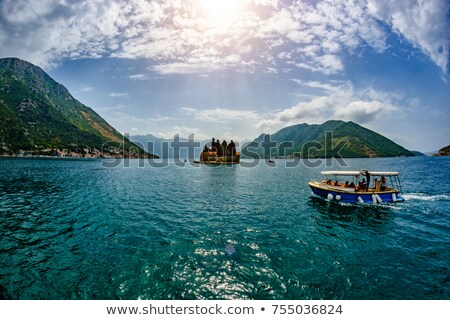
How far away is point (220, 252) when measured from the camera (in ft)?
61.6

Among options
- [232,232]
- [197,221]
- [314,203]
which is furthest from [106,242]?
[314,203]

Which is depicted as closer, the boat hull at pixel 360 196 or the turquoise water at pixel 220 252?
the turquoise water at pixel 220 252

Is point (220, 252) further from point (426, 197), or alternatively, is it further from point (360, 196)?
point (426, 197)

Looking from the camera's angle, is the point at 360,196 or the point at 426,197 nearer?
the point at 360,196

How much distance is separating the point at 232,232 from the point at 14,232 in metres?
22.2

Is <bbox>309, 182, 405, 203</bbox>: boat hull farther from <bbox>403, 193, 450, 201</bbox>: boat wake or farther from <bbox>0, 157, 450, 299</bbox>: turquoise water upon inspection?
<bbox>403, 193, 450, 201</bbox>: boat wake

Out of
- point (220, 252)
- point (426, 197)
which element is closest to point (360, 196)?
point (426, 197)

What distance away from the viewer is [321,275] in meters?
15.6

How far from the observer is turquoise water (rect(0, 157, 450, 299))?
1374cm

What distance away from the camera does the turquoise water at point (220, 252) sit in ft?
45.1

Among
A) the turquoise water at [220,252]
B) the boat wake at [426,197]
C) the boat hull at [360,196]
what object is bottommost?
the turquoise water at [220,252]

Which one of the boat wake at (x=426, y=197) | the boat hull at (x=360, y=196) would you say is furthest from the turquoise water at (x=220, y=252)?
the boat wake at (x=426, y=197)

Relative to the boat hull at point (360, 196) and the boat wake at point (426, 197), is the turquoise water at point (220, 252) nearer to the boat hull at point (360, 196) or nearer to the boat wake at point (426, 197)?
the boat hull at point (360, 196)

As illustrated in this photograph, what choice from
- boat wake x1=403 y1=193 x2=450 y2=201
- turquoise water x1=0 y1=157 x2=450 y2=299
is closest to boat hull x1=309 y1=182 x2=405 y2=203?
turquoise water x1=0 y1=157 x2=450 y2=299
